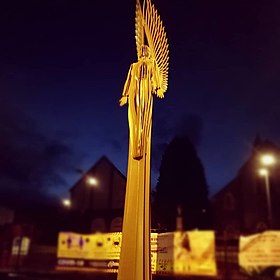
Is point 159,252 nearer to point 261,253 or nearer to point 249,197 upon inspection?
point 261,253

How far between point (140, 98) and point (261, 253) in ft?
20.6

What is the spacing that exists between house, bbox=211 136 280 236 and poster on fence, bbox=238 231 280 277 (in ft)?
39.6

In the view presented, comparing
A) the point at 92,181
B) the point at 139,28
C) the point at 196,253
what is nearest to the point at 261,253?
the point at 196,253

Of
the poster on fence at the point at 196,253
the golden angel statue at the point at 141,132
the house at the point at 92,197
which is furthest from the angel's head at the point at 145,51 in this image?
the house at the point at 92,197

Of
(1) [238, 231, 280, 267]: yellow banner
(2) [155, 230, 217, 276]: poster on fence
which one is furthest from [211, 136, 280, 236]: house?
(1) [238, 231, 280, 267]: yellow banner

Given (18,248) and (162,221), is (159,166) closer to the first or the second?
(162,221)

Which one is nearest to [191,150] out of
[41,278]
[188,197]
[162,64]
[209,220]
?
[188,197]

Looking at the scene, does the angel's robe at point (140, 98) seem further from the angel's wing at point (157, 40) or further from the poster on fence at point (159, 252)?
the poster on fence at point (159, 252)

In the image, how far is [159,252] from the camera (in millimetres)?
2906

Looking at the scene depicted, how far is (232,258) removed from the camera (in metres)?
8.81

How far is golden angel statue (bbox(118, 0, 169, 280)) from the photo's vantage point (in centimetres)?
251

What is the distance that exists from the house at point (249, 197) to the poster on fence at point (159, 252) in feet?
35.0

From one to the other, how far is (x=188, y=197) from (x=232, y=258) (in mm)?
9174

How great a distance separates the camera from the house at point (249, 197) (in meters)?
20.3
